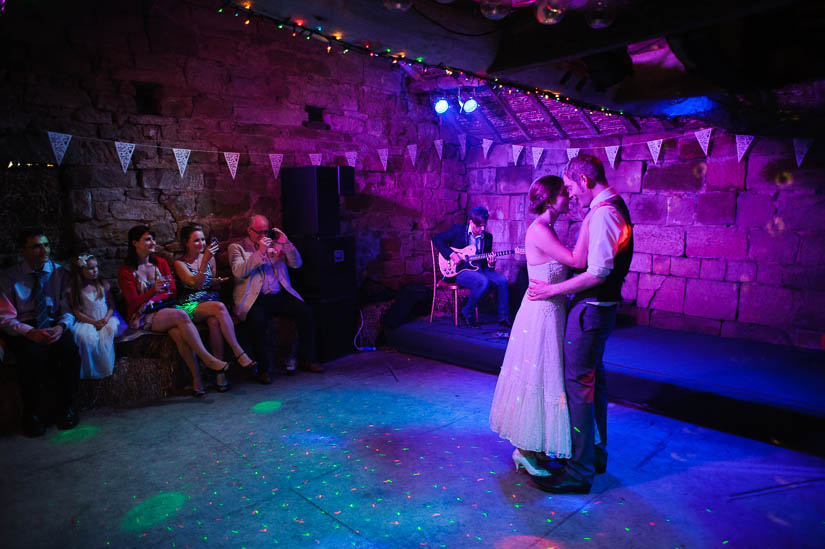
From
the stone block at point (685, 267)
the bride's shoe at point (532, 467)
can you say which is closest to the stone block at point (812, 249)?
the stone block at point (685, 267)

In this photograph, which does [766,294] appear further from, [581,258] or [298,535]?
[298,535]

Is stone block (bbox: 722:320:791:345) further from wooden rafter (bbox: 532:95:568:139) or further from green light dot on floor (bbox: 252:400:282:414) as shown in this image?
green light dot on floor (bbox: 252:400:282:414)

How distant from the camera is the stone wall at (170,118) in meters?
3.87

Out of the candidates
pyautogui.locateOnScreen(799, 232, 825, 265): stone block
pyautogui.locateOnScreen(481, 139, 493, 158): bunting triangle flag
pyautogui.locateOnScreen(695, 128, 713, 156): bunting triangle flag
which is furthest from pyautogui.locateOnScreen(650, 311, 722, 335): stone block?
pyautogui.locateOnScreen(481, 139, 493, 158): bunting triangle flag

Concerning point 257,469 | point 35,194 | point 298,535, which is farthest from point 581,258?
point 35,194

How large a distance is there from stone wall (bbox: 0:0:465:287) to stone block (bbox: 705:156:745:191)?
344cm

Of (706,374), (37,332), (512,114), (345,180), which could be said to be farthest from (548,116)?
(37,332)

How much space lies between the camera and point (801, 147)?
4512 millimetres

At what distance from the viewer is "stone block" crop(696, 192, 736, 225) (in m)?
5.02

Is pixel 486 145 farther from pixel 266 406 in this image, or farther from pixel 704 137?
pixel 266 406

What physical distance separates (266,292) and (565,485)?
3136mm

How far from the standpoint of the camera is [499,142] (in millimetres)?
6801

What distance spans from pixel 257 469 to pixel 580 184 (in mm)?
2401

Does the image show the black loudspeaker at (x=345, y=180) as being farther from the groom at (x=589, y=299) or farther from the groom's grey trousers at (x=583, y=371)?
the groom's grey trousers at (x=583, y=371)
